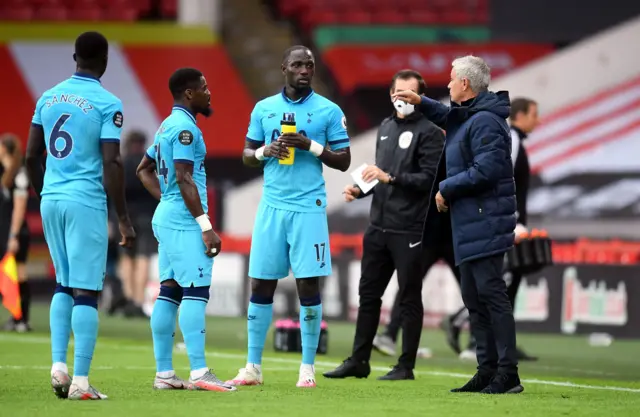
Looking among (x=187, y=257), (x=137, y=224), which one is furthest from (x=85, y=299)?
(x=137, y=224)

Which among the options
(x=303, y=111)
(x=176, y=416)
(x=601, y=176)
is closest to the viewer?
(x=176, y=416)

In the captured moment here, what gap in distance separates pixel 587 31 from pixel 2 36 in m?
10.8

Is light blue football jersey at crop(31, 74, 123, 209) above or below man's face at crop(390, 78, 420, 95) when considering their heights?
below

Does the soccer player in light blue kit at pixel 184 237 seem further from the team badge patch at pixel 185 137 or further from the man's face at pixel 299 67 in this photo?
the man's face at pixel 299 67

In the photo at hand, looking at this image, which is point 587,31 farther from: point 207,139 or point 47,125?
point 47,125

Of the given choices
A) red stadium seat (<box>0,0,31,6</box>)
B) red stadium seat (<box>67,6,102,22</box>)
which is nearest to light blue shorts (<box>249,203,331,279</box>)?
red stadium seat (<box>67,6,102,22</box>)

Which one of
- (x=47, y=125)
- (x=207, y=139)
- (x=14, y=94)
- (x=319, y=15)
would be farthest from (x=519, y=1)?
(x=47, y=125)

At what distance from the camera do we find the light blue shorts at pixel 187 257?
888cm

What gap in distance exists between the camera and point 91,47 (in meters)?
8.34

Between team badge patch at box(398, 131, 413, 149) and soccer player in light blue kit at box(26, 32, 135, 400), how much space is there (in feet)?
9.46

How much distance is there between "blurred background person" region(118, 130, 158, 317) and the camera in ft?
58.4

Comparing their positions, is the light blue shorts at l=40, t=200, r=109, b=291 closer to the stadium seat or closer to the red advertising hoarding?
the red advertising hoarding

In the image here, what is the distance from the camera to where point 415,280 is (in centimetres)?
1048

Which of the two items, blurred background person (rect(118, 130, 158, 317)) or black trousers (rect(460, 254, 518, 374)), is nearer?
black trousers (rect(460, 254, 518, 374))
